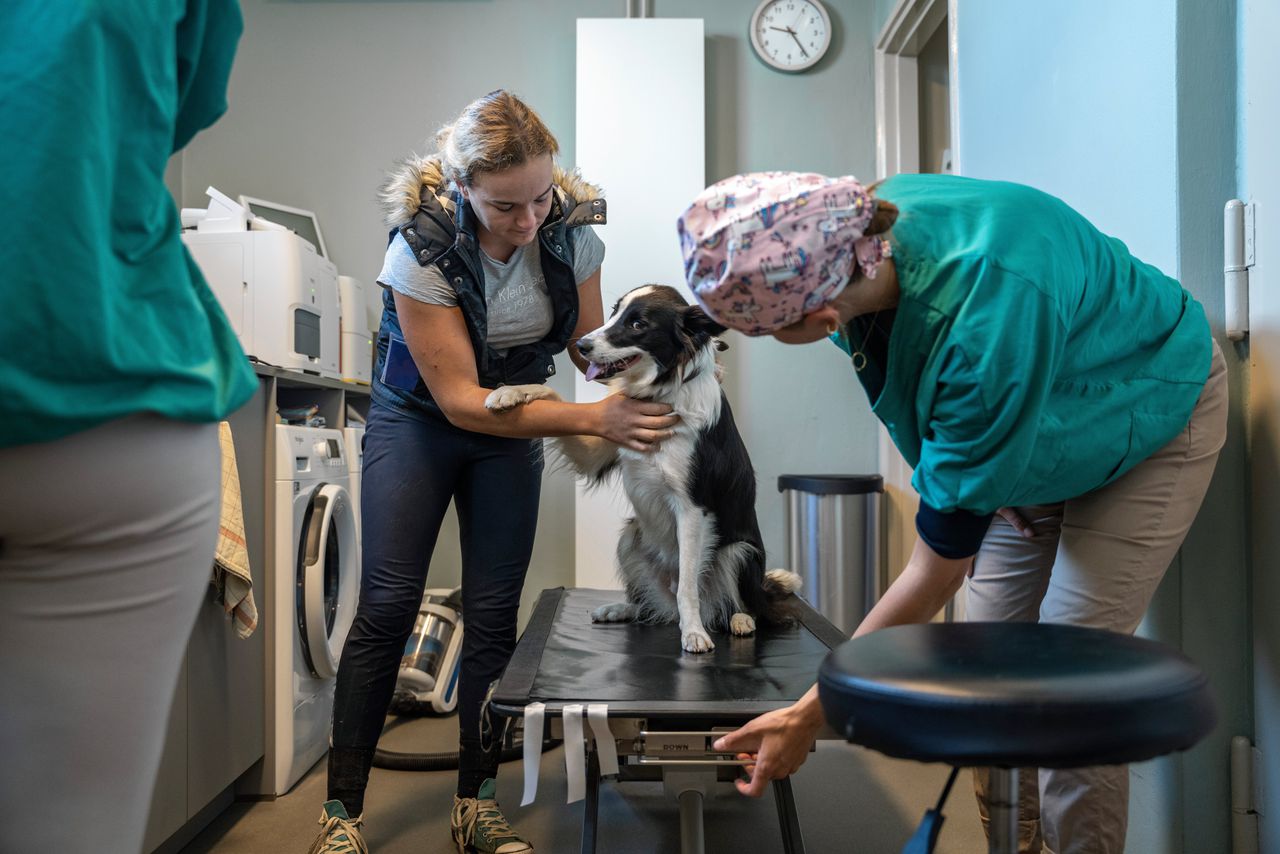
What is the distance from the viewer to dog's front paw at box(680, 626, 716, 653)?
1865mm

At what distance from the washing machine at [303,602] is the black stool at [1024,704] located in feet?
6.49

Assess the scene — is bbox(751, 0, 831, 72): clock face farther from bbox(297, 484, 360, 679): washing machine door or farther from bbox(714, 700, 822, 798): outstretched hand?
bbox(714, 700, 822, 798): outstretched hand

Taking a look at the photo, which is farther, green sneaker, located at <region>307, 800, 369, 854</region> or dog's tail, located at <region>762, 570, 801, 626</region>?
dog's tail, located at <region>762, 570, 801, 626</region>

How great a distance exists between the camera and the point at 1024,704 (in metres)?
0.74

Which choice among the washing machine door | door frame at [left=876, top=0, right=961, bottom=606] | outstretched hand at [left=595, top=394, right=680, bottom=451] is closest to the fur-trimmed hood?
outstretched hand at [left=595, top=394, right=680, bottom=451]

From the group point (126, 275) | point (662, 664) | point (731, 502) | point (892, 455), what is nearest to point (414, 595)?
point (662, 664)

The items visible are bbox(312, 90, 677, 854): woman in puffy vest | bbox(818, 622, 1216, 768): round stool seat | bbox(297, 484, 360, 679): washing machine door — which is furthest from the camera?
bbox(297, 484, 360, 679): washing machine door

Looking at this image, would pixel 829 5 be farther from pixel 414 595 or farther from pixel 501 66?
pixel 414 595

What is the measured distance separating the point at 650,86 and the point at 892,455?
1778 mm

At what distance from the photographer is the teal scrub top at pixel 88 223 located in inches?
23.0

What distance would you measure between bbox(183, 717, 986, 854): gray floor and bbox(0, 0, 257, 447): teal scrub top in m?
1.68

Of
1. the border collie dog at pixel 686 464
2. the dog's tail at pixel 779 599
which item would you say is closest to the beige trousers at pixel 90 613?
the border collie dog at pixel 686 464

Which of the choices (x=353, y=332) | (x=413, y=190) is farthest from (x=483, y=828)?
(x=353, y=332)

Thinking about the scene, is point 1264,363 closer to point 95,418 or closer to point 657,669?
point 657,669
